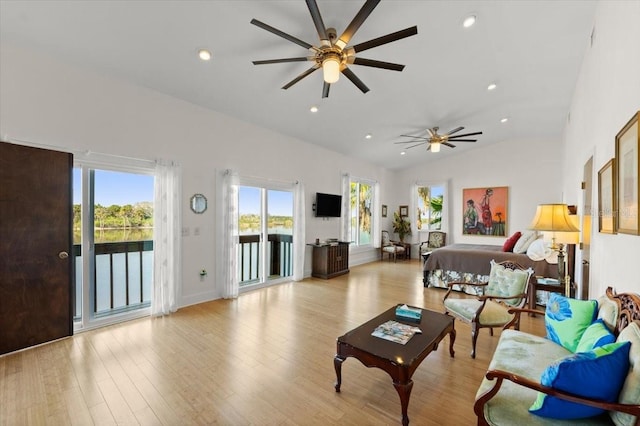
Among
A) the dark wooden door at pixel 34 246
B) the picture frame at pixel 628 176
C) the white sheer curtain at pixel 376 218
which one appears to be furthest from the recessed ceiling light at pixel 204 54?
the white sheer curtain at pixel 376 218

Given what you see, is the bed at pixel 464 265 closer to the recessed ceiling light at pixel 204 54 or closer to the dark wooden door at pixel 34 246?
the recessed ceiling light at pixel 204 54

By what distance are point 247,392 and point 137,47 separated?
357 cm

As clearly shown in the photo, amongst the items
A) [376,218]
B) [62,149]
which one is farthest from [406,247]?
[62,149]

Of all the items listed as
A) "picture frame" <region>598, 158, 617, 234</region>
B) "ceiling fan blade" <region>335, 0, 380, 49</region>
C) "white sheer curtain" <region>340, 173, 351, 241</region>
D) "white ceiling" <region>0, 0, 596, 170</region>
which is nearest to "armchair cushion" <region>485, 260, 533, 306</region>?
"picture frame" <region>598, 158, 617, 234</region>

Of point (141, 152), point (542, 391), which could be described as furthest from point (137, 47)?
point (542, 391)

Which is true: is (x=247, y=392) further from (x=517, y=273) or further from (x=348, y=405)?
(x=517, y=273)

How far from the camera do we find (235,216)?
4.66m

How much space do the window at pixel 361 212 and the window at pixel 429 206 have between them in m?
1.62

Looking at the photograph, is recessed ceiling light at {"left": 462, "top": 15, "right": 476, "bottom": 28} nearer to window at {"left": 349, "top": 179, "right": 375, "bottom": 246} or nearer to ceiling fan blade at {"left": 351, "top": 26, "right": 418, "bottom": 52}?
ceiling fan blade at {"left": 351, "top": 26, "right": 418, "bottom": 52}

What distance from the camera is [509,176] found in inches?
295

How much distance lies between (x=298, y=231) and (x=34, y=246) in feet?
12.7

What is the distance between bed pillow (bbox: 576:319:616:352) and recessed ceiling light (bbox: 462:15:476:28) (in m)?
2.89

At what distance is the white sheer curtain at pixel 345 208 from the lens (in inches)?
281

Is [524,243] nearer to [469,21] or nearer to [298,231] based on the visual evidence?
[469,21]
